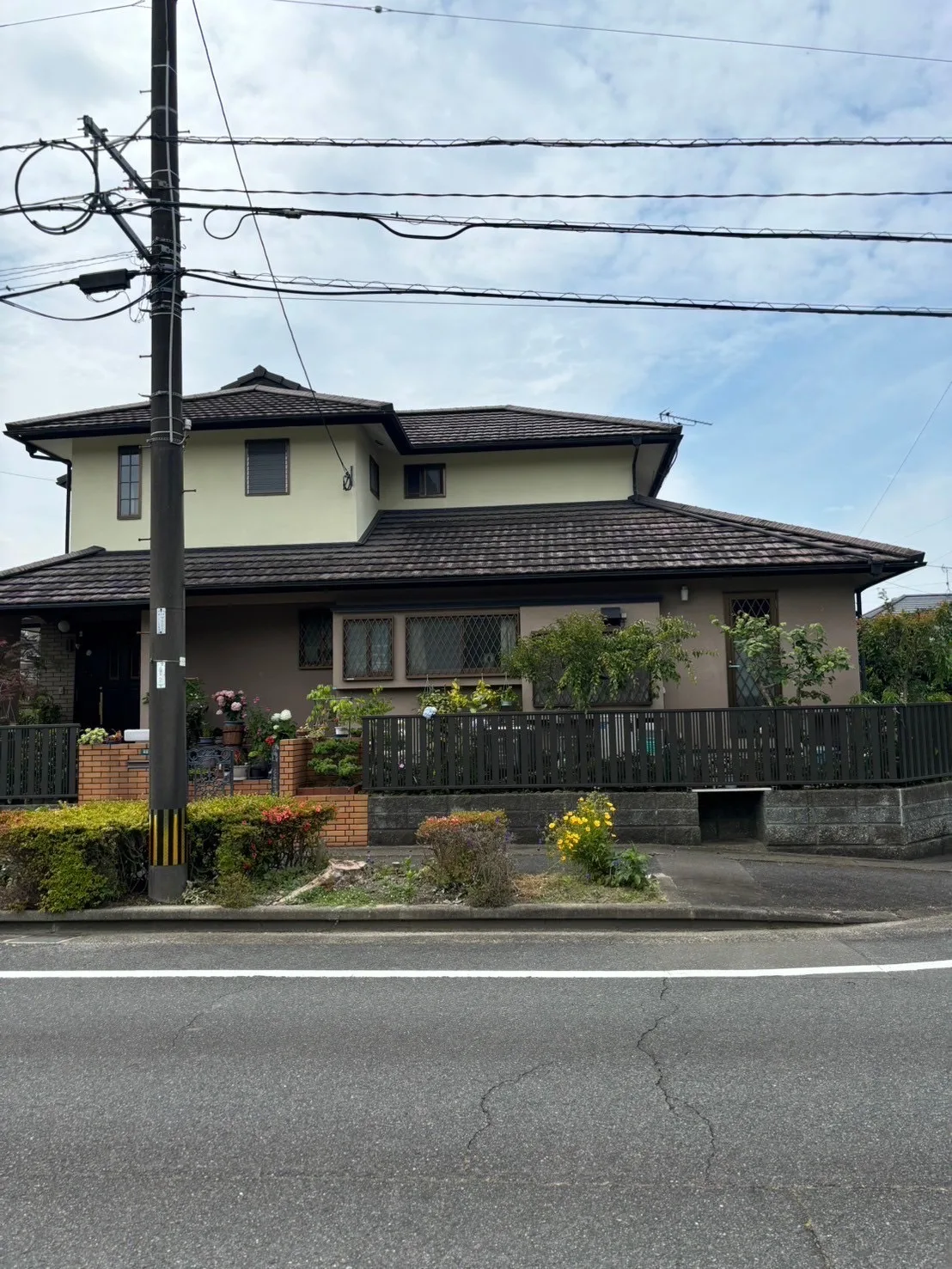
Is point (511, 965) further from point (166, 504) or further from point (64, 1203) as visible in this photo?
point (166, 504)

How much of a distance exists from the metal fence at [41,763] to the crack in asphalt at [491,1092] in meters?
9.33

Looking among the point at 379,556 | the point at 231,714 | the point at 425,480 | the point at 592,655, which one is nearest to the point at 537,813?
the point at 592,655

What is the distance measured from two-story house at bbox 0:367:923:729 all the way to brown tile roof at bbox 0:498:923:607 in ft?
0.14

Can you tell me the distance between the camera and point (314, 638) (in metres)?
15.5

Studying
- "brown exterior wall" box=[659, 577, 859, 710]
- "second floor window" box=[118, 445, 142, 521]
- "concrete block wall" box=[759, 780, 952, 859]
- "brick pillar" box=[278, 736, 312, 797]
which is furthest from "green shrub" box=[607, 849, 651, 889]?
"second floor window" box=[118, 445, 142, 521]

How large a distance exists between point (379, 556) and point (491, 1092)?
11290mm

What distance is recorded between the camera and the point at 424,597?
14.6 m

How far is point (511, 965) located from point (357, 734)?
21.6 feet

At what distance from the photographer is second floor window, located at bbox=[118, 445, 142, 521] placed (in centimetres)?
1633

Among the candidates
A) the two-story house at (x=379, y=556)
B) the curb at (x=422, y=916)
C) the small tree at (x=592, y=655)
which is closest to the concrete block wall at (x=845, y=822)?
the small tree at (x=592, y=655)

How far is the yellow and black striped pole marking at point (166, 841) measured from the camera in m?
8.50

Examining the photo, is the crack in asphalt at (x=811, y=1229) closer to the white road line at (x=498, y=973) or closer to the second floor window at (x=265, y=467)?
the white road line at (x=498, y=973)

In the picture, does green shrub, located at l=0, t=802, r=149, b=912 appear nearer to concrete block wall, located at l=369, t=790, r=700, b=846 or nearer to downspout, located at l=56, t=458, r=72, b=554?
concrete block wall, located at l=369, t=790, r=700, b=846

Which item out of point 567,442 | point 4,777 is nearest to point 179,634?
point 4,777
